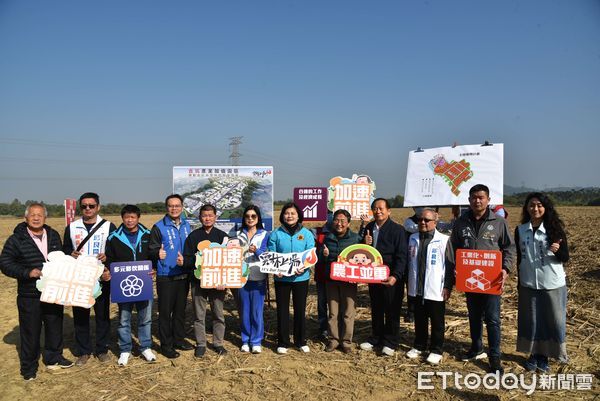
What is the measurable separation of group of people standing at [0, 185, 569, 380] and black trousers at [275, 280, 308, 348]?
0.05 ft

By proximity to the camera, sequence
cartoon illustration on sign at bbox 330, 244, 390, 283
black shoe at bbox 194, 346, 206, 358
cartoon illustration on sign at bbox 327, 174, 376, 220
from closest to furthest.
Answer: cartoon illustration on sign at bbox 330, 244, 390, 283 < black shoe at bbox 194, 346, 206, 358 < cartoon illustration on sign at bbox 327, 174, 376, 220

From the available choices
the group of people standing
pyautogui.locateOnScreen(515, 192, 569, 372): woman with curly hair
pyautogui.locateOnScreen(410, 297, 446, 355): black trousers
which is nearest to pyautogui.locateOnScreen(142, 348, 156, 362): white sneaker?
the group of people standing

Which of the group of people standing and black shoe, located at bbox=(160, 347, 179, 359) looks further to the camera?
black shoe, located at bbox=(160, 347, 179, 359)

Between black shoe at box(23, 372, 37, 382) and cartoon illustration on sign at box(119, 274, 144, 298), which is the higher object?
cartoon illustration on sign at box(119, 274, 144, 298)

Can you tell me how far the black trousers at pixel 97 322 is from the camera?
5844 millimetres

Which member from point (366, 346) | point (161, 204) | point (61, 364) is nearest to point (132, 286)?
point (61, 364)

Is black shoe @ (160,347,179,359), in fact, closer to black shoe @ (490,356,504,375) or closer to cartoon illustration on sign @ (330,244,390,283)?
cartoon illustration on sign @ (330,244,390,283)

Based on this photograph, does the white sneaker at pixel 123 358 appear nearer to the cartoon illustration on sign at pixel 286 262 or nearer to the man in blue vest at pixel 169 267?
the man in blue vest at pixel 169 267

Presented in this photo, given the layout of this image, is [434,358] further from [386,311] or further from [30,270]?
[30,270]

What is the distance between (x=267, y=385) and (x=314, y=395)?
0.63m

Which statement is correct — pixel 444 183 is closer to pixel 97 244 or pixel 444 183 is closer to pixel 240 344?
pixel 240 344

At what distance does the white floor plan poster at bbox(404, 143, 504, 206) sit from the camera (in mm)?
7457

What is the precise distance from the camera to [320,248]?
6.44 m

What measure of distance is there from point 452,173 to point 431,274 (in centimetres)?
296
